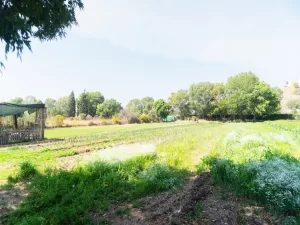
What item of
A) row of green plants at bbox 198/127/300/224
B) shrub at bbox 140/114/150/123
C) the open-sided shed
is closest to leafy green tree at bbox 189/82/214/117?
shrub at bbox 140/114/150/123

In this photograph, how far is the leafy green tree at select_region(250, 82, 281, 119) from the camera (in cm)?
5490

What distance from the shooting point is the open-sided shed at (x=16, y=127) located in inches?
574

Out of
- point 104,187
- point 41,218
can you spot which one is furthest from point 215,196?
point 41,218

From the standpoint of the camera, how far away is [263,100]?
54.9 m

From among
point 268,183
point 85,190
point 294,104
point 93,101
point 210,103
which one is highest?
point 93,101

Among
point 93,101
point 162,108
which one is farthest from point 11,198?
point 93,101

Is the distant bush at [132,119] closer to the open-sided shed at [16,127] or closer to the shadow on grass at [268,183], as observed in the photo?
the open-sided shed at [16,127]

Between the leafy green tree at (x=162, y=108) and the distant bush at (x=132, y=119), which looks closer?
the distant bush at (x=132, y=119)

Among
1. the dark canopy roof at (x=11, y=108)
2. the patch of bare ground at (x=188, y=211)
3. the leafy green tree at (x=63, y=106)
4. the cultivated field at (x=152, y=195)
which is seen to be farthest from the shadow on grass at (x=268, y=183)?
the leafy green tree at (x=63, y=106)

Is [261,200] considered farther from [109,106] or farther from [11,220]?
[109,106]

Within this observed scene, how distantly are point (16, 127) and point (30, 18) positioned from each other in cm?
1705

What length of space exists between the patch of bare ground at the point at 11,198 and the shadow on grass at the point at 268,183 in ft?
15.9

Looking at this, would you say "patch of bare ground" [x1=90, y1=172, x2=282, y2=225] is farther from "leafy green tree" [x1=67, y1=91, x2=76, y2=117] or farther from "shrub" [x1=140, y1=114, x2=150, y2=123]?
"leafy green tree" [x1=67, y1=91, x2=76, y2=117]

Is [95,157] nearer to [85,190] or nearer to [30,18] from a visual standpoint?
[85,190]
